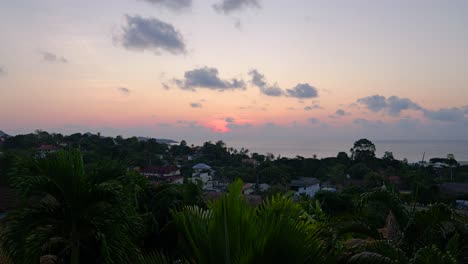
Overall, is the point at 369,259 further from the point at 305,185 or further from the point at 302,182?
the point at 302,182

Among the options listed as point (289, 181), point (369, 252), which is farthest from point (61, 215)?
point (289, 181)

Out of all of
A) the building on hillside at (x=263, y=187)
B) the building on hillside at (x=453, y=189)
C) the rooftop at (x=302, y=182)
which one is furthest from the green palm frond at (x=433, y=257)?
the rooftop at (x=302, y=182)

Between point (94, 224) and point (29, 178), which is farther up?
point (29, 178)

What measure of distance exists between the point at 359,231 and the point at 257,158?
7958 cm

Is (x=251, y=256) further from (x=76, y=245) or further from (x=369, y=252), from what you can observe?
(x=76, y=245)

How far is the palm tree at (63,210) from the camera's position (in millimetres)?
3346

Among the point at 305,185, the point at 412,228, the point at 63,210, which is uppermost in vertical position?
the point at 63,210

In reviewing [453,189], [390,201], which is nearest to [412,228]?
[390,201]

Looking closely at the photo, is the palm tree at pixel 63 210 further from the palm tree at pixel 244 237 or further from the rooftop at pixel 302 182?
the rooftop at pixel 302 182

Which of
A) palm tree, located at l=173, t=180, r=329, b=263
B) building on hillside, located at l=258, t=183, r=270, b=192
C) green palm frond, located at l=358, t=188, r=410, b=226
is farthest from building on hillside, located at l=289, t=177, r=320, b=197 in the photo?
palm tree, located at l=173, t=180, r=329, b=263

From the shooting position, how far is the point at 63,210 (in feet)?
11.3

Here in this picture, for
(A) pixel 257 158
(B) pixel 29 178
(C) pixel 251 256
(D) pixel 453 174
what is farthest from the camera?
(A) pixel 257 158

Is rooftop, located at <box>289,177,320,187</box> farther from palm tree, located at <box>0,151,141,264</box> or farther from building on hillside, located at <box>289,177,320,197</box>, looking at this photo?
palm tree, located at <box>0,151,141,264</box>

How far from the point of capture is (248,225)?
1888mm
